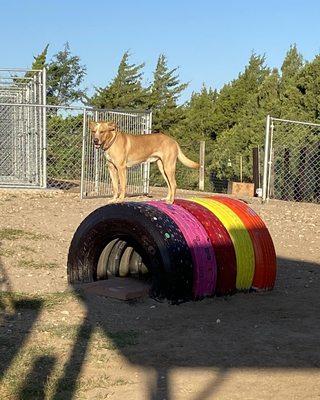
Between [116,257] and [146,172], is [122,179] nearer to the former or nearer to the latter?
[146,172]

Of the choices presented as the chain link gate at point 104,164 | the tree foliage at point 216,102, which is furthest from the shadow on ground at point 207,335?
the tree foliage at point 216,102

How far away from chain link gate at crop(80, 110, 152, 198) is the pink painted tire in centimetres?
681

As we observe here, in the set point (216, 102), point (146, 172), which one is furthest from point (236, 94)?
point (146, 172)

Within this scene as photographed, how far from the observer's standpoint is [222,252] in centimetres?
562

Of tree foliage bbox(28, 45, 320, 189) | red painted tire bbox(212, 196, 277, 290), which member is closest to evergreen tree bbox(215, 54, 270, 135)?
tree foliage bbox(28, 45, 320, 189)

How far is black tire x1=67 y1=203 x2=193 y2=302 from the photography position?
5.17 m

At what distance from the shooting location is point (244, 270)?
584cm

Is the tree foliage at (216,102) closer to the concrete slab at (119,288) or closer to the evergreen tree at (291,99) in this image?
the evergreen tree at (291,99)

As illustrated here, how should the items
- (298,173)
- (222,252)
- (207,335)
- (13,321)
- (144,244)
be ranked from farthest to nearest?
(298,173) < (222,252) < (144,244) < (13,321) < (207,335)

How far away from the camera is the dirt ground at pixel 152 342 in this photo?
11.3ft

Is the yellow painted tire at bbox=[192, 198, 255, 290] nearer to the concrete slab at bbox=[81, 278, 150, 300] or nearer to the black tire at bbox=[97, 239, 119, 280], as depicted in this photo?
the concrete slab at bbox=[81, 278, 150, 300]

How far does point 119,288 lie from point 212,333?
1152 millimetres

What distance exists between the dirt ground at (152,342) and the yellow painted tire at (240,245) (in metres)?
0.18

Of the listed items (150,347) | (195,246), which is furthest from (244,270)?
(150,347)
